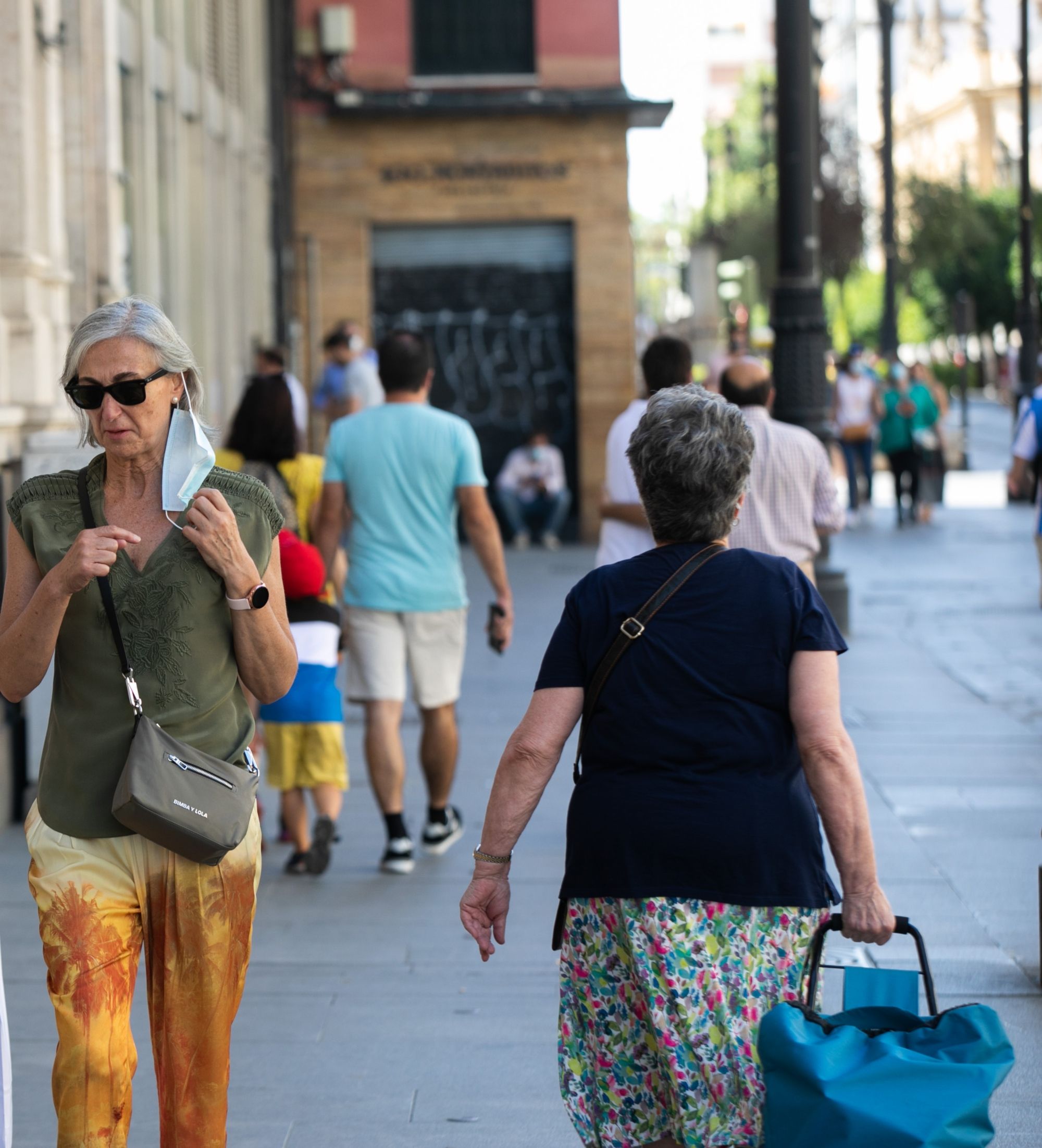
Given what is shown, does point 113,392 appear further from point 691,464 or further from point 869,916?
point 869,916

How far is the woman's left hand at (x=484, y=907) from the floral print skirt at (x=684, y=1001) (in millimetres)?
178

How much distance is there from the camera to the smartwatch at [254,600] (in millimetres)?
3281

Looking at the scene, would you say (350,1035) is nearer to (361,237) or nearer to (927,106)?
(361,237)

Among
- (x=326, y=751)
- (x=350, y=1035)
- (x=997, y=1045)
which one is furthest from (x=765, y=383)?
(x=997, y=1045)

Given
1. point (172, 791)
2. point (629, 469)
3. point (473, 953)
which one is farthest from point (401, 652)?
point (172, 791)

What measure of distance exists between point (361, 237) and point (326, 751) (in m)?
13.4

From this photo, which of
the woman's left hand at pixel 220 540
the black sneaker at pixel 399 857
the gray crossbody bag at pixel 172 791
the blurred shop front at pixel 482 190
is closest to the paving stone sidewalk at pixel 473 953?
the black sneaker at pixel 399 857

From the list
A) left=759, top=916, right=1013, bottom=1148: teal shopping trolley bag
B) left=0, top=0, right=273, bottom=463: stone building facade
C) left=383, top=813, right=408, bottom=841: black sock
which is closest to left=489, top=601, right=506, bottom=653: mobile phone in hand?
left=383, top=813, right=408, bottom=841: black sock

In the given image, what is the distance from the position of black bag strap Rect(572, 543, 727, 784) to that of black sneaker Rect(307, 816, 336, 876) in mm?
3566

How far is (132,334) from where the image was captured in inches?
130

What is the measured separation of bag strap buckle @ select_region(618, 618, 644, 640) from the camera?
10.5ft

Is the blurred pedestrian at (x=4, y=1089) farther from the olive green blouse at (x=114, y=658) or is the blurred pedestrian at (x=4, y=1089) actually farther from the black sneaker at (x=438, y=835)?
the black sneaker at (x=438, y=835)

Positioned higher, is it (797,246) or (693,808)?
(797,246)

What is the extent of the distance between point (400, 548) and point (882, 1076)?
14.1ft
